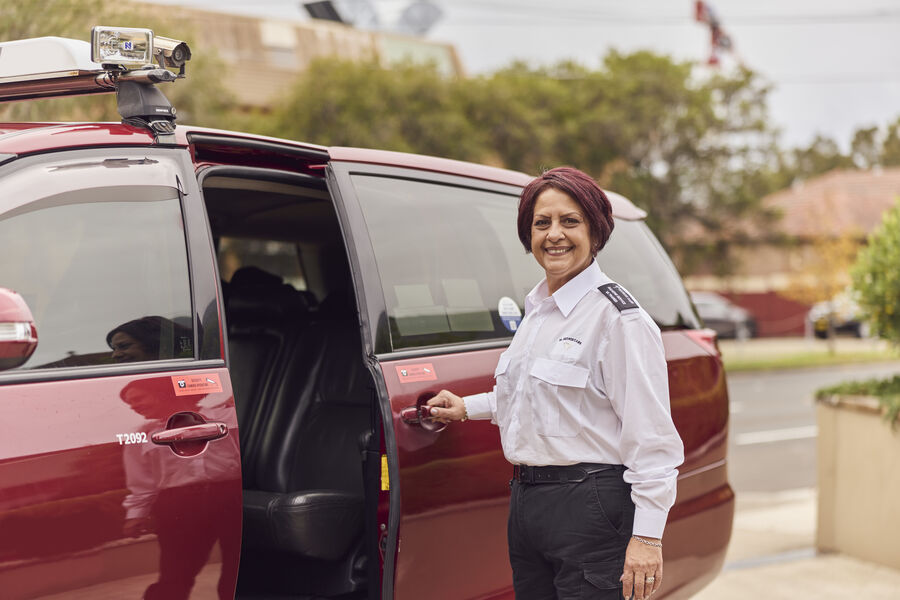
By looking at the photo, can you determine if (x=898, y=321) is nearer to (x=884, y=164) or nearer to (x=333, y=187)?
(x=333, y=187)

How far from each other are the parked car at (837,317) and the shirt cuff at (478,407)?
11.6 feet

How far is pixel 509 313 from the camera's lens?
353 cm

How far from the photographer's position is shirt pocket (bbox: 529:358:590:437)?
8.02 feet

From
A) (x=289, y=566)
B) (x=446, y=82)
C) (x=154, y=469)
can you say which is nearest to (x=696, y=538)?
(x=289, y=566)

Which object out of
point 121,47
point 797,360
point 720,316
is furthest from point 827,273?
point 121,47

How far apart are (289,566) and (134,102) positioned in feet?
5.54

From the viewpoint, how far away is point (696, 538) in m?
3.85

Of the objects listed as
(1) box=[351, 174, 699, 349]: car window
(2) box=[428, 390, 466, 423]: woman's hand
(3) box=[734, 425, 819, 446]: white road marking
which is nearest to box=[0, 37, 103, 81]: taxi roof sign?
(1) box=[351, 174, 699, 349]: car window

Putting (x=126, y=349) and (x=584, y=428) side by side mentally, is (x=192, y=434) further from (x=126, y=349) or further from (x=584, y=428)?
(x=584, y=428)

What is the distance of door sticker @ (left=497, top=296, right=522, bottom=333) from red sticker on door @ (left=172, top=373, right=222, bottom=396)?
1.25 m

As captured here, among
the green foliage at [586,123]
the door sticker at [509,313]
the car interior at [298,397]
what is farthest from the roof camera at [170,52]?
the green foliage at [586,123]

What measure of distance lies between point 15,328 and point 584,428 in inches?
51.8

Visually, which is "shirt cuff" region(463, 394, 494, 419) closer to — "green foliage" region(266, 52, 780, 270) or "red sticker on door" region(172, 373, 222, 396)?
"red sticker on door" region(172, 373, 222, 396)

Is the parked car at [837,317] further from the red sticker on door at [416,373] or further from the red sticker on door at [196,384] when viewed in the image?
the red sticker on door at [196,384]
